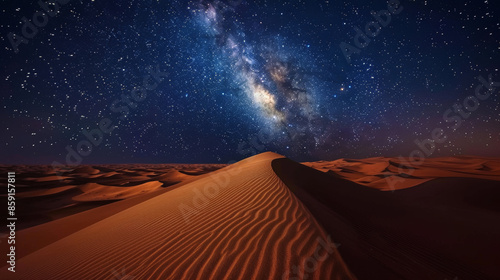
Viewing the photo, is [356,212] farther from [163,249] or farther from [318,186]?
[163,249]

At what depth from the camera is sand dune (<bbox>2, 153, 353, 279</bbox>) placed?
85.6 inches

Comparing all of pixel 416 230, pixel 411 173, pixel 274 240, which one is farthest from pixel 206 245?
pixel 411 173

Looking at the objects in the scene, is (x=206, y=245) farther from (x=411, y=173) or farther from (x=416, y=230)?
(x=411, y=173)

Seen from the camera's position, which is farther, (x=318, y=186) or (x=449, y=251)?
(x=318, y=186)

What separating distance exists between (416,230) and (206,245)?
198 inches

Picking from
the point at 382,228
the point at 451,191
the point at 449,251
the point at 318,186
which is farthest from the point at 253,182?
the point at 451,191

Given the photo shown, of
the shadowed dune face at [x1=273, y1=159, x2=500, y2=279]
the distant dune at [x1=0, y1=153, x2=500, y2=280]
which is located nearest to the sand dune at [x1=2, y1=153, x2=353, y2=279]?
the distant dune at [x1=0, y1=153, x2=500, y2=280]

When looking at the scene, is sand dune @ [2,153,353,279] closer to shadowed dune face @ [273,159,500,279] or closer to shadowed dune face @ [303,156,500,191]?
shadowed dune face @ [273,159,500,279]

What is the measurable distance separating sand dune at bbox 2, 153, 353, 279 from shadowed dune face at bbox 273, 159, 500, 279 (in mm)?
404

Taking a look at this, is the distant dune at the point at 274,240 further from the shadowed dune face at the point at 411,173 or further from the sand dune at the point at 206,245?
the shadowed dune face at the point at 411,173

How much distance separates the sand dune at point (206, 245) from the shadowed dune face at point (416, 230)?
1.33 ft

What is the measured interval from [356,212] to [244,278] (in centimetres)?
401

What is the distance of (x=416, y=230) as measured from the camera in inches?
176

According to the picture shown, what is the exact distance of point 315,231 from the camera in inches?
105
